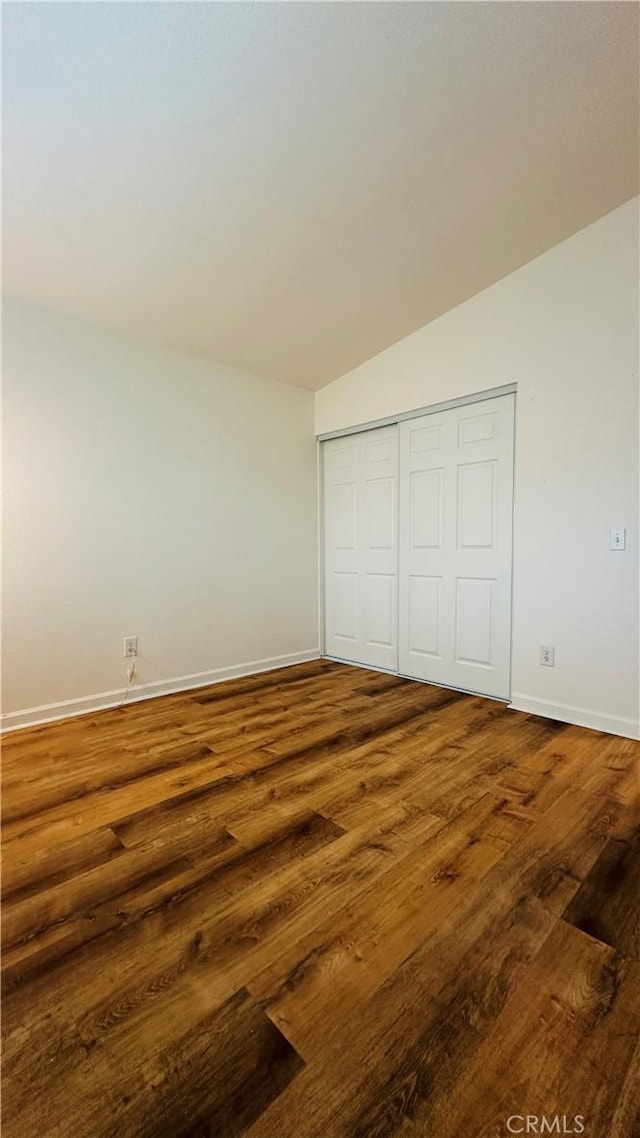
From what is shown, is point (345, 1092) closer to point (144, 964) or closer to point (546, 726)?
point (144, 964)

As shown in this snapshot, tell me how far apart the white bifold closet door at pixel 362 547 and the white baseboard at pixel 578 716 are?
108 cm

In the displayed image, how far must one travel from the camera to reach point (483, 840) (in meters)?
1.51

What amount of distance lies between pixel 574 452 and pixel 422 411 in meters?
1.12

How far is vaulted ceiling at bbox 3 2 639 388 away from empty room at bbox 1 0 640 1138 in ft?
0.04

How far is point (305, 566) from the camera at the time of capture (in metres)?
4.03

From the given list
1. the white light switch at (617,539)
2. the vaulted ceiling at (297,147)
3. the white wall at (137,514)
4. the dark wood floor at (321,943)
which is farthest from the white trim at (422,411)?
the dark wood floor at (321,943)

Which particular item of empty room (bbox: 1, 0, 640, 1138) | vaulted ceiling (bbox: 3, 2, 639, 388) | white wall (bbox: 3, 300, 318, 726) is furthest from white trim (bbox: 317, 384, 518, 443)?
vaulted ceiling (bbox: 3, 2, 639, 388)

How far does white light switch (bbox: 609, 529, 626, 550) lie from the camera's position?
2328 mm

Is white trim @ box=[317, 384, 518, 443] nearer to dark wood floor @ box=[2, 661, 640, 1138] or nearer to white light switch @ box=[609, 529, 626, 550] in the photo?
white light switch @ box=[609, 529, 626, 550]

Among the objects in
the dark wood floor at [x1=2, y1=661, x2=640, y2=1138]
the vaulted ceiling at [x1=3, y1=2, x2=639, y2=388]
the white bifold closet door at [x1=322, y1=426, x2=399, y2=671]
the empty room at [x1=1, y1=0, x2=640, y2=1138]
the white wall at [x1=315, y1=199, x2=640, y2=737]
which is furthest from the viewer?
the white bifold closet door at [x1=322, y1=426, x2=399, y2=671]

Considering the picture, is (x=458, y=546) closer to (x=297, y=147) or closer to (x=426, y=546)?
(x=426, y=546)

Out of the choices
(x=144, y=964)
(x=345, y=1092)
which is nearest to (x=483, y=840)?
(x=345, y=1092)

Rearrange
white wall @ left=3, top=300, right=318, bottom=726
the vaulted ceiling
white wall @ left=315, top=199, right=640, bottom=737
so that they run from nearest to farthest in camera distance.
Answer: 1. the vaulted ceiling
2. white wall @ left=315, top=199, right=640, bottom=737
3. white wall @ left=3, top=300, right=318, bottom=726

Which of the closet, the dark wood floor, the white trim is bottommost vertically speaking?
the dark wood floor
